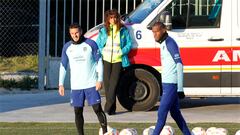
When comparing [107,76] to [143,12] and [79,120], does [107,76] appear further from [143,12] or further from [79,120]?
[79,120]

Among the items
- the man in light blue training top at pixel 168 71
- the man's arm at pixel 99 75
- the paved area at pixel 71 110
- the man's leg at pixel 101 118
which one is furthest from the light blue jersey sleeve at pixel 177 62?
the paved area at pixel 71 110

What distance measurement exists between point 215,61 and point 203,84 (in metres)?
0.47

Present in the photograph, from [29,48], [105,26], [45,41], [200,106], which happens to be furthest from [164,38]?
[29,48]

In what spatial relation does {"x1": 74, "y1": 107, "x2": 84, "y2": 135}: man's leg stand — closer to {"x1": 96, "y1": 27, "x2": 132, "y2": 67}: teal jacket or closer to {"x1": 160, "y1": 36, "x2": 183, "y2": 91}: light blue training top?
{"x1": 160, "y1": 36, "x2": 183, "y2": 91}: light blue training top

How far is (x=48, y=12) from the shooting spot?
16719 millimetres

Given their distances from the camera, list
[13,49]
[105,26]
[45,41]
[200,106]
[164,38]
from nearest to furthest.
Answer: [164,38]
[105,26]
[200,106]
[45,41]
[13,49]

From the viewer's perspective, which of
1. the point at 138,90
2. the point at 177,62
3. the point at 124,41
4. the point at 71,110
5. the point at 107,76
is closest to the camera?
the point at 177,62

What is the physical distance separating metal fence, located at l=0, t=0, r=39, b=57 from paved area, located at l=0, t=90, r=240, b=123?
412 cm

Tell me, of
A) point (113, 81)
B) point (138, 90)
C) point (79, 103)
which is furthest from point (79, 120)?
point (138, 90)

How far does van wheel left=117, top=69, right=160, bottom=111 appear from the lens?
13125 mm

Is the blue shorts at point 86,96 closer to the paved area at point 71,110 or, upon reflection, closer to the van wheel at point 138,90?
the paved area at point 71,110

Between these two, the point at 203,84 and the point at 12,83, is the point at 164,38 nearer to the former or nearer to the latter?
the point at 203,84

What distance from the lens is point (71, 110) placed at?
13.7 meters

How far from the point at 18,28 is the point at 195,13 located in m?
7.96
